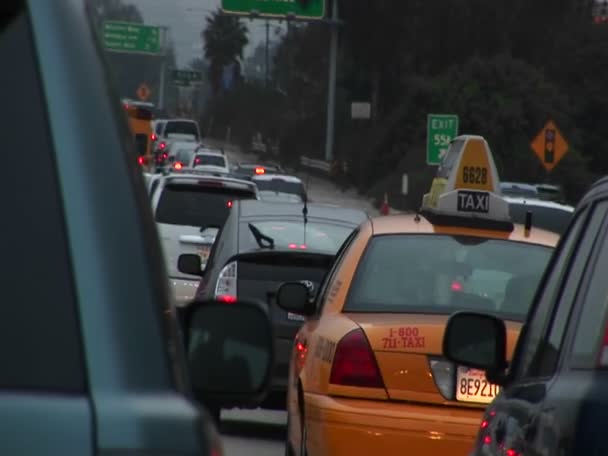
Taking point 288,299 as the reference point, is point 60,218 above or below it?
above

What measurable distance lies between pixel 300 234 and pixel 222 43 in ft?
402

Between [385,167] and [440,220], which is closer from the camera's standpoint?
[440,220]

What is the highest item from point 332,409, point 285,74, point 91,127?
point 91,127

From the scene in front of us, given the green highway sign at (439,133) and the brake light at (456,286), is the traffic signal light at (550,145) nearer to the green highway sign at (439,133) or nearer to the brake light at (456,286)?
the green highway sign at (439,133)

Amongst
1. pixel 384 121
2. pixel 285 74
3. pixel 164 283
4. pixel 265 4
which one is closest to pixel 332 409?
pixel 164 283

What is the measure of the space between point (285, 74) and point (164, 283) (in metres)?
115

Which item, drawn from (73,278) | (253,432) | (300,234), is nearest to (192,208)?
(300,234)

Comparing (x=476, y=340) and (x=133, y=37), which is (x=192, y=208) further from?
(x=133, y=37)

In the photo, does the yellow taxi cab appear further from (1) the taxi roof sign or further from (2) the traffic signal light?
(2) the traffic signal light

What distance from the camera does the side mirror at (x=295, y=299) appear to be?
10.3m

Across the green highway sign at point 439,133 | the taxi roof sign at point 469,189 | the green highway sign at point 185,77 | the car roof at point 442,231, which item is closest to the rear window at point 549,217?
the taxi roof sign at point 469,189

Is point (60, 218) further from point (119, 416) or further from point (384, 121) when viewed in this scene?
point (384, 121)

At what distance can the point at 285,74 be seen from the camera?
117625mm

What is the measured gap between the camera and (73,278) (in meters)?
2.80
